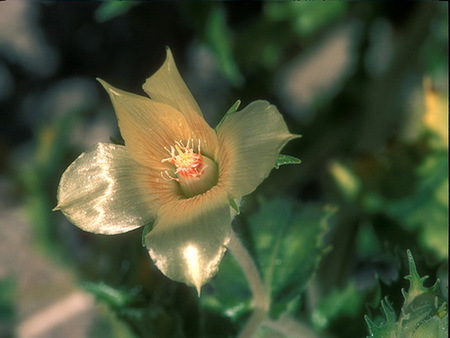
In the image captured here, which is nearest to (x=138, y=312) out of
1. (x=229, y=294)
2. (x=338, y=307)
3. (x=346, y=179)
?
(x=229, y=294)

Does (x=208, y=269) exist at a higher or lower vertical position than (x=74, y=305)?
higher

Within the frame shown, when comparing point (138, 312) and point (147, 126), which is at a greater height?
point (147, 126)

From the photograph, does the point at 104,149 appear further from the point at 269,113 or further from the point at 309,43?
the point at 309,43

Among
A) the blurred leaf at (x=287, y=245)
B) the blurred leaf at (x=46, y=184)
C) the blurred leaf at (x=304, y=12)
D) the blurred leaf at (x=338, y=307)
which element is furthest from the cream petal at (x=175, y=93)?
Result: the blurred leaf at (x=46, y=184)

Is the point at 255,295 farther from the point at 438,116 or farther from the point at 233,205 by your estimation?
A: the point at 438,116

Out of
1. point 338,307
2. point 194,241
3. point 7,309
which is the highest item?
point 194,241

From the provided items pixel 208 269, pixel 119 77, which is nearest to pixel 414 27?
pixel 119 77

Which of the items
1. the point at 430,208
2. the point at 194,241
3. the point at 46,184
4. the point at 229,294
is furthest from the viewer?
the point at 46,184

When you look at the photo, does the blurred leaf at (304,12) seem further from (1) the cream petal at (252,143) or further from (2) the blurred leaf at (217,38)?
(1) the cream petal at (252,143)
